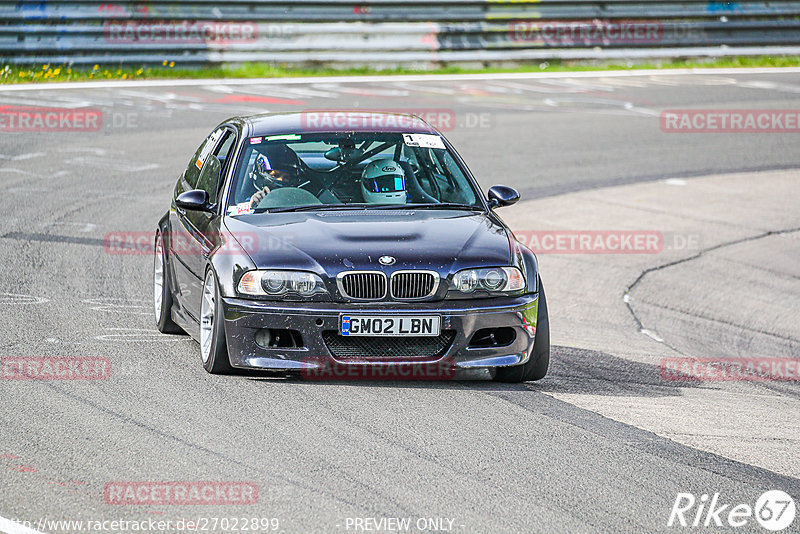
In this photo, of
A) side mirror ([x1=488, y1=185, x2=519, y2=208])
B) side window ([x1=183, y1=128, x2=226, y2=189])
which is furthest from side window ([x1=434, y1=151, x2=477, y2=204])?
side window ([x1=183, y1=128, x2=226, y2=189])

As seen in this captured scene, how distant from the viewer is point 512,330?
7.42 metres

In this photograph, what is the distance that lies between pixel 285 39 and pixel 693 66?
29.2 feet

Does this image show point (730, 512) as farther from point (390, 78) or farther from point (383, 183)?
point (390, 78)

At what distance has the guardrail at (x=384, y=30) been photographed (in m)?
22.8

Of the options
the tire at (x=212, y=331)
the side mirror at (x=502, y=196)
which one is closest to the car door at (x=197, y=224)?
the tire at (x=212, y=331)

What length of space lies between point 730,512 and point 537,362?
229 cm

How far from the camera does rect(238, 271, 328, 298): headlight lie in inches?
283

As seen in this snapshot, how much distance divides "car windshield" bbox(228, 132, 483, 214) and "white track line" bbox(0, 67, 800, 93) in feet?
45.1

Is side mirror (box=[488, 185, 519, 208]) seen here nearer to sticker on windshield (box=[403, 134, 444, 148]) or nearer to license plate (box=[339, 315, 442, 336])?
sticker on windshield (box=[403, 134, 444, 148])

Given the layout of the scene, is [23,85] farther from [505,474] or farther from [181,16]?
[505,474]

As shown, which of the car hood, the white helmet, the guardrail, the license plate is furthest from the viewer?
the guardrail

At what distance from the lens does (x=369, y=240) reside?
746cm

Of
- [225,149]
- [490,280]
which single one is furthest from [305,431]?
[225,149]

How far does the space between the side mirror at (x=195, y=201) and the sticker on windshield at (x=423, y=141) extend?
144cm
